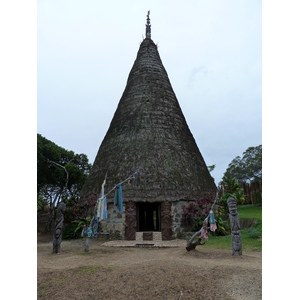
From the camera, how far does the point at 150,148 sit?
15.4 metres

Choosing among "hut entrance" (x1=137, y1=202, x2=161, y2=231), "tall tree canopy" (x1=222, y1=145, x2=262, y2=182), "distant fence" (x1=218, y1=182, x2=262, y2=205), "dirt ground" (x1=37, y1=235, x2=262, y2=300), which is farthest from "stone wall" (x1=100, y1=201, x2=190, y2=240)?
→ "tall tree canopy" (x1=222, y1=145, x2=262, y2=182)

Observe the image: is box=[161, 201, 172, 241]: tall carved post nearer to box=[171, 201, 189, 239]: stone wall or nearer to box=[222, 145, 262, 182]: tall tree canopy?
box=[171, 201, 189, 239]: stone wall

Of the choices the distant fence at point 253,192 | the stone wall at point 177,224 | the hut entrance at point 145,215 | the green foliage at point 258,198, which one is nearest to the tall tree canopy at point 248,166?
the distant fence at point 253,192

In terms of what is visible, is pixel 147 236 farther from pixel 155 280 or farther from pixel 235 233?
pixel 155 280

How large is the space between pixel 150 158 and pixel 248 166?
2873 centimetres

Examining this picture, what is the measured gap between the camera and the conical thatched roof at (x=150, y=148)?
14.1 metres

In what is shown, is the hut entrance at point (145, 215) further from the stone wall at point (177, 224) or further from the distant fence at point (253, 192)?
the distant fence at point (253, 192)

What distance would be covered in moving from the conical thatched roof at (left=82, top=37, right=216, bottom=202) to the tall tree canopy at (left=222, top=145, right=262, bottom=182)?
24740 millimetres

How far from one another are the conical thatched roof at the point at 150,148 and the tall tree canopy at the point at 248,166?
24740 millimetres

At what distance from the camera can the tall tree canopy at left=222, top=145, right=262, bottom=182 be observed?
128ft

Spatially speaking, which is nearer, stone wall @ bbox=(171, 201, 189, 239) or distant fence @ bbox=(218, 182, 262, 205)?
stone wall @ bbox=(171, 201, 189, 239)

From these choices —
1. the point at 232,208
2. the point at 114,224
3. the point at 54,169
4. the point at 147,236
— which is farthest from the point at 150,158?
the point at 54,169
